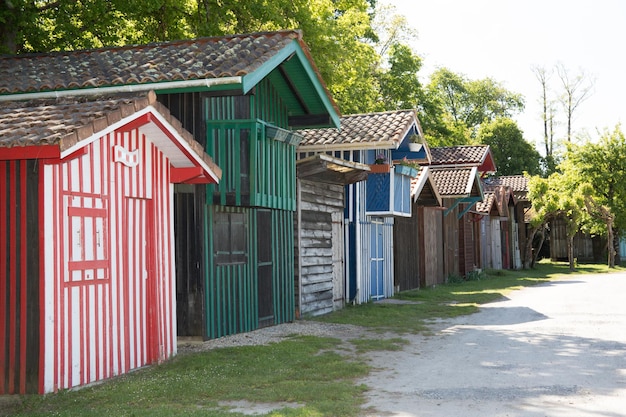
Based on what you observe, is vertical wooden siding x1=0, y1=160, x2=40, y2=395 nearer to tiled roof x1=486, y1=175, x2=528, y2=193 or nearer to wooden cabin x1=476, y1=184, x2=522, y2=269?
wooden cabin x1=476, y1=184, x2=522, y2=269

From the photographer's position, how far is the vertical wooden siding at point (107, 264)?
334 inches

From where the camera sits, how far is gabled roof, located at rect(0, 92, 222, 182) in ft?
26.1

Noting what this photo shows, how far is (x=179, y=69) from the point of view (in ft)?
40.2

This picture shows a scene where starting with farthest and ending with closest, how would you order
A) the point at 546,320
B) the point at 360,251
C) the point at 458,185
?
the point at 458,185 < the point at 360,251 < the point at 546,320

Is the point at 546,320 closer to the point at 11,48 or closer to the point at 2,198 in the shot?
the point at 2,198

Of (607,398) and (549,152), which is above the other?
(549,152)

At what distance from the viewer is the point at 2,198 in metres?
8.36

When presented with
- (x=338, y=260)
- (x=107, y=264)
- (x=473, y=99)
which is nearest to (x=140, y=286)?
(x=107, y=264)

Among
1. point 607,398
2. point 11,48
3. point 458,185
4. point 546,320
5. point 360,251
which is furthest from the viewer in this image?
point 458,185

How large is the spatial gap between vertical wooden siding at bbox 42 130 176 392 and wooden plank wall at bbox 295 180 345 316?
18.5 feet

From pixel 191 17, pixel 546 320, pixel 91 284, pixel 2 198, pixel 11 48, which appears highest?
pixel 191 17

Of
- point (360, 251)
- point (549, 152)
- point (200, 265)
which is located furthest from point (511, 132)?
point (200, 265)

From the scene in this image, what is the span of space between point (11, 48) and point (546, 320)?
43.3 feet

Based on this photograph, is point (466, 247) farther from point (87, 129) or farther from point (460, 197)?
point (87, 129)
